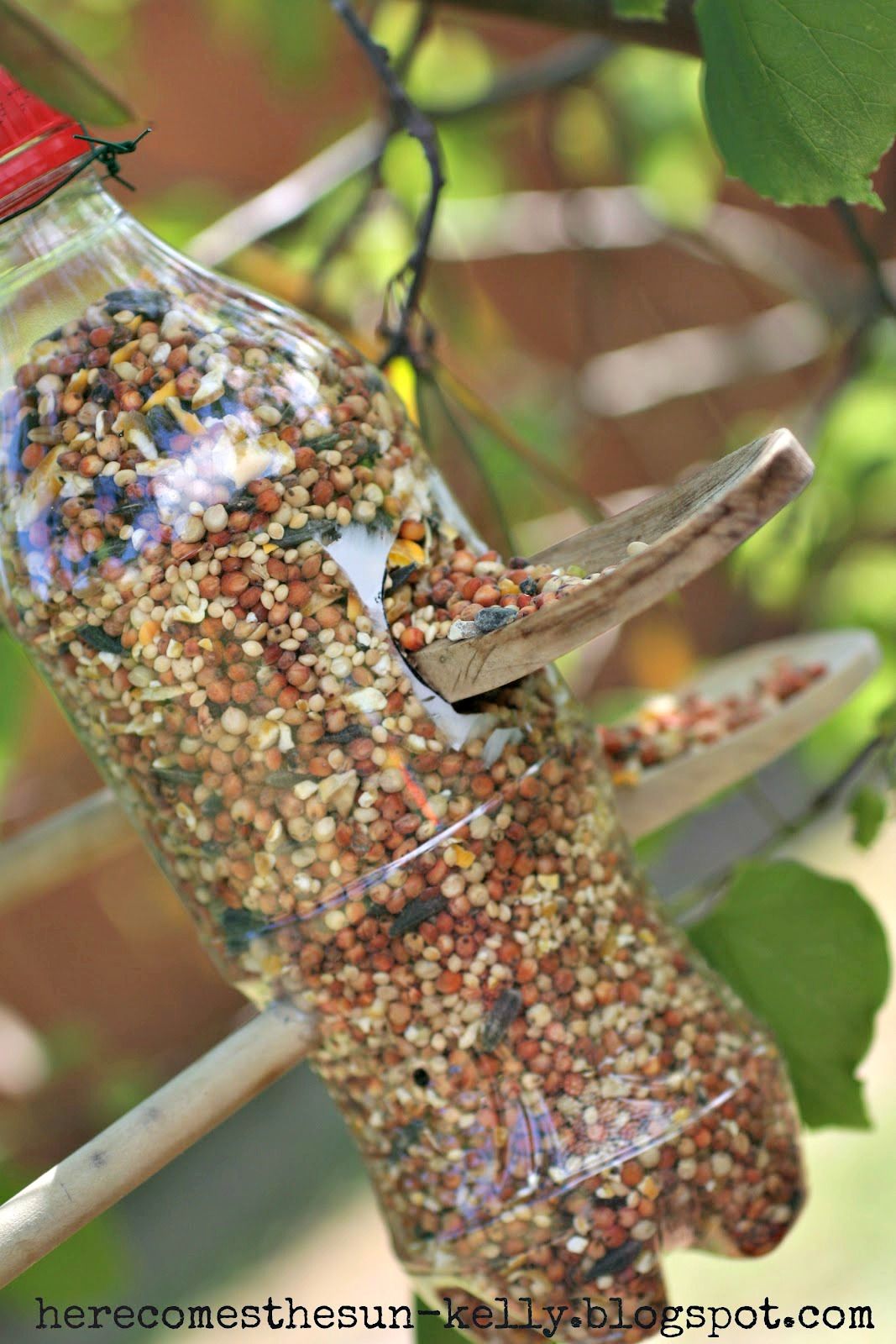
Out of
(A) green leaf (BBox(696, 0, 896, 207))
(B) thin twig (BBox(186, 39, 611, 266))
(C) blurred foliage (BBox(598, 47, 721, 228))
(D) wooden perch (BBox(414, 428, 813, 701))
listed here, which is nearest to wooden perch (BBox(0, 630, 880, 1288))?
(D) wooden perch (BBox(414, 428, 813, 701))

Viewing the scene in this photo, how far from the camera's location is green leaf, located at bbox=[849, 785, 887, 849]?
0.68m

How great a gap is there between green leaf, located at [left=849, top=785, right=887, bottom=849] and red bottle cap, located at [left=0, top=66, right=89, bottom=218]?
0.49 metres

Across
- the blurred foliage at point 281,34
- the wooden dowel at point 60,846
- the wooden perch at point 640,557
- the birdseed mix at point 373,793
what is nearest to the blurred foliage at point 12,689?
the wooden dowel at point 60,846

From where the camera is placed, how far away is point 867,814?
0.68 m

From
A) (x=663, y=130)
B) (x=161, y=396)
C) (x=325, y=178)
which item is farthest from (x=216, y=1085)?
(x=663, y=130)

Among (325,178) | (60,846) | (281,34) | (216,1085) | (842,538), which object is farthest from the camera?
(842,538)

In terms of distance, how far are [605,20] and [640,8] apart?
86mm

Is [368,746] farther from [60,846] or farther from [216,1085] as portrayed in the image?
[60,846]

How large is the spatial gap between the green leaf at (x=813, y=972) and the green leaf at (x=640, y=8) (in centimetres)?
37

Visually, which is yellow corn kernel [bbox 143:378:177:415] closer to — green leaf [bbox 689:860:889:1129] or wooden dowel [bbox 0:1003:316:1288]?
wooden dowel [bbox 0:1003:316:1288]

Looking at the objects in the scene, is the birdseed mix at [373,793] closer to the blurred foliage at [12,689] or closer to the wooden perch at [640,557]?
the wooden perch at [640,557]

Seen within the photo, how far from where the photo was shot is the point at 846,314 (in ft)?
3.89

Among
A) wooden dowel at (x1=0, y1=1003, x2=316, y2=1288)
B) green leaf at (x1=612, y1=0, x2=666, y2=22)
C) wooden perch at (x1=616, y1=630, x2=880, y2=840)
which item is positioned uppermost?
green leaf at (x1=612, y1=0, x2=666, y2=22)

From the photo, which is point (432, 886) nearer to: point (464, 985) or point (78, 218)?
point (464, 985)
